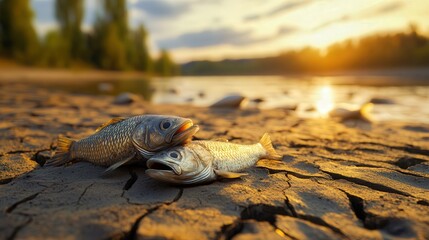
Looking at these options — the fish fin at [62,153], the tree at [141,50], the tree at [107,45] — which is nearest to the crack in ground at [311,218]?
the fish fin at [62,153]

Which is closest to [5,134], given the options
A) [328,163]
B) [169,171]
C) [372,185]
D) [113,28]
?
[169,171]

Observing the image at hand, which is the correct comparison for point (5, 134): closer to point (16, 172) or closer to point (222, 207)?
point (16, 172)

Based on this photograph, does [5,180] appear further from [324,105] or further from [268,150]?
[324,105]

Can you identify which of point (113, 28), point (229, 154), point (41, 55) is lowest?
point (229, 154)

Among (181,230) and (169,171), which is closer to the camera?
(181,230)

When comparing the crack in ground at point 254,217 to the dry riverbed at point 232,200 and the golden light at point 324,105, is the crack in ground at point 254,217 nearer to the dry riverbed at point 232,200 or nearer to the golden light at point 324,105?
the dry riverbed at point 232,200
